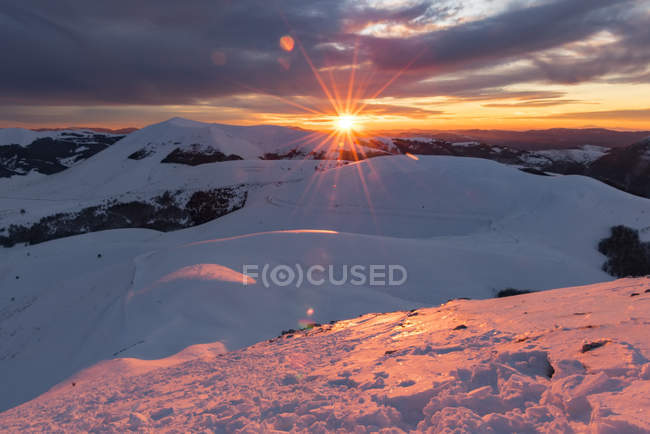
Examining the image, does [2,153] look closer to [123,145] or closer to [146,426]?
[123,145]

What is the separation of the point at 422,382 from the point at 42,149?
188 metres

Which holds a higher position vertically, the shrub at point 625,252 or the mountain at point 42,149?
the mountain at point 42,149

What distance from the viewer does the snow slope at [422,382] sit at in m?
2.77

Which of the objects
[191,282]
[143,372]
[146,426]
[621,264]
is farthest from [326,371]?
[621,264]

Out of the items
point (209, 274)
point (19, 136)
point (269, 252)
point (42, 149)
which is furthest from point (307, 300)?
point (19, 136)

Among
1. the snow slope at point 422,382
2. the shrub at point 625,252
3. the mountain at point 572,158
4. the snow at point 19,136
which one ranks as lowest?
the shrub at point 625,252

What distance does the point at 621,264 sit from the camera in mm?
19562

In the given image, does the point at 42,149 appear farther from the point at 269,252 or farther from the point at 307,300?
the point at 307,300

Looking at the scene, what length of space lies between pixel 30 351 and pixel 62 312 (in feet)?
8.45

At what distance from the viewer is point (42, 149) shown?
145 meters

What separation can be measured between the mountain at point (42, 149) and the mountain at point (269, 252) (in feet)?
297

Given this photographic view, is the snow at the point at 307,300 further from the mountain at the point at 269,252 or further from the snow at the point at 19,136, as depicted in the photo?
the snow at the point at 19,136

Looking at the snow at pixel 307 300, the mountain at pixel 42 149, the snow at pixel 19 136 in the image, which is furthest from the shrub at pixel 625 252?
the snow at pixel 19 136

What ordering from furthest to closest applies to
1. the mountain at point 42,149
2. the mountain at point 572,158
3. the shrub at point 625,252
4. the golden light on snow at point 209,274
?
the mountain at point 42,149, the mountain at point 572,158, the shrub at point 625,252, the golden light on snow at point 209,274
